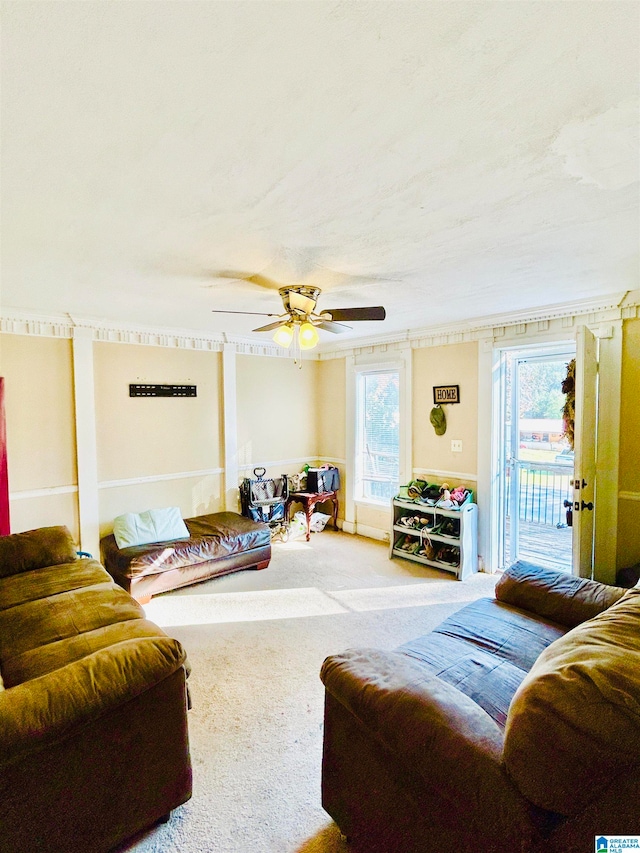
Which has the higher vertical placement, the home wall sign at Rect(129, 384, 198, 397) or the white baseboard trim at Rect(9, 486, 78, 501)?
the home wall sign at Rect(129, 384, 198, 397)

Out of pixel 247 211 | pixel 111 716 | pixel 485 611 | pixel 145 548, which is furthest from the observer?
pixel 145 548

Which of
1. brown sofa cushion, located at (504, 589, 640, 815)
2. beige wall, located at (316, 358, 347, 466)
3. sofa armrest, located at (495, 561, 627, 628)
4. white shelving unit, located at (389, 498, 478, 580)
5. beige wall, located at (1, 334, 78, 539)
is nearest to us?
brown sofa cushion, located at (504, 589, 640, 815)

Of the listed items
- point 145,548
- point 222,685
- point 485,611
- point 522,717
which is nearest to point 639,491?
point 485,611

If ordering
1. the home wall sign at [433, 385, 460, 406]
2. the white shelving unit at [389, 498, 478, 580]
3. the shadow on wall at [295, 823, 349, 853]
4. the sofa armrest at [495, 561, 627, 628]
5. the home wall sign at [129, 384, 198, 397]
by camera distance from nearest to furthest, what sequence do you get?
the shadow on wall at [295, 823, 349, 853] < the sofa armrest at [495, 561, 627, 628] < the white shelving unit at [389, 498, 478, 580] < the home wall sign at [129, 384, 198, 397] < the home wall sign at [433, 385, 460, 406]

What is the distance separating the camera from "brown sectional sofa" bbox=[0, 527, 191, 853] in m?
1.24

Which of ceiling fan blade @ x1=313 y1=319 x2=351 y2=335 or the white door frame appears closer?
ceiling fan blade @ x1=313 y1=319 x2=351 y2=335

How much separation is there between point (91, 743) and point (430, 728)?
1.11 meters

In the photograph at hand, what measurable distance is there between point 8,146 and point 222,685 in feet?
8.97

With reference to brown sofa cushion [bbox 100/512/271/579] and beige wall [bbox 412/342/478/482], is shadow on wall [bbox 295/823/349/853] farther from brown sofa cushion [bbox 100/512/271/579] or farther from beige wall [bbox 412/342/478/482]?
beige wall [bbox 412/342/478/482]

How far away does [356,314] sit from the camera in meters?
2.61

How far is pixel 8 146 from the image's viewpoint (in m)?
1.28

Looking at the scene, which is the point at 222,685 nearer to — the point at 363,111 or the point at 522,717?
the point at 522,717

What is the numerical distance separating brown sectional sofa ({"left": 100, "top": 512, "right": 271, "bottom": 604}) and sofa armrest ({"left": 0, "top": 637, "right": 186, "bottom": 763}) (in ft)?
6.83

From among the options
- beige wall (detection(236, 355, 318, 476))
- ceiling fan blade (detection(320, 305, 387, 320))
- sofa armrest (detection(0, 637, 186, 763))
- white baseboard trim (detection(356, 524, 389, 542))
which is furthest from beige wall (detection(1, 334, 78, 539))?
white baseboard trim (detection(356, 524, 389, 542))
